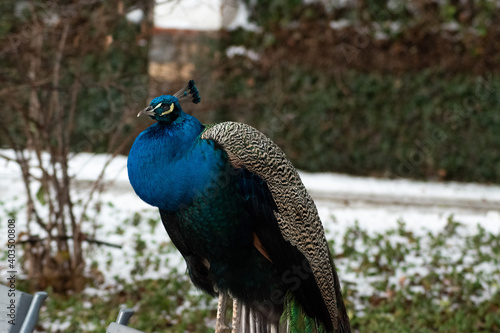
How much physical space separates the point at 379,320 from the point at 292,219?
1751 mm

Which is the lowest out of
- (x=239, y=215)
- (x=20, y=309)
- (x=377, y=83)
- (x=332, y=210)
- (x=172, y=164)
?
(x=332, y=210)

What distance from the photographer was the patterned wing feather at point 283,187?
1.79 metres

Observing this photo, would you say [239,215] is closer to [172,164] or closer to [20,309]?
[172,164]

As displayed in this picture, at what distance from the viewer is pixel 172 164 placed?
1683 mm

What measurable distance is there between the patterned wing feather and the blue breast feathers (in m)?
0.06

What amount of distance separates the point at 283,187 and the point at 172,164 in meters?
0.39

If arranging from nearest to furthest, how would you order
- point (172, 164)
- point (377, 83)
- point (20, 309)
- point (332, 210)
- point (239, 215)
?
point (20, 309), point (172, 164), point (239, 215), point (332, 210), point (377, 83)

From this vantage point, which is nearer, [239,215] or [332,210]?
[239,215]

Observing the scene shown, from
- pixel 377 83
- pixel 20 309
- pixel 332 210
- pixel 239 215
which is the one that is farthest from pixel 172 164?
pixel 377 83

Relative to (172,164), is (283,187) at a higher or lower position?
lower

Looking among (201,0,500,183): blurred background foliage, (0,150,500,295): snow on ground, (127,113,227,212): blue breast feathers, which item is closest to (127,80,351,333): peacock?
(127,113,227,212): blue breast feathers

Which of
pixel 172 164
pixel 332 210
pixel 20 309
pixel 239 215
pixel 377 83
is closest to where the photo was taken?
pixel 20 309

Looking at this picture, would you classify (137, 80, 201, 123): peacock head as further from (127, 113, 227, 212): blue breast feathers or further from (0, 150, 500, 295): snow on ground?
(0, 150, 500, 295): snow on ground

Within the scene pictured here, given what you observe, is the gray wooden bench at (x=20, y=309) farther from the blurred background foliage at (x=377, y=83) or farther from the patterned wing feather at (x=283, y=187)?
the blurred background foliage at (x=377, y=83)
